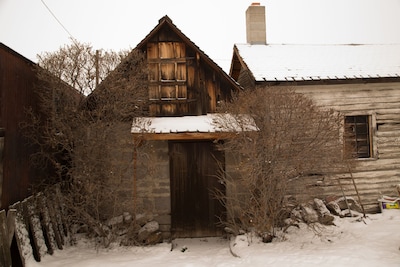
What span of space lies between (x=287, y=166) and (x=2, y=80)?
6.12 m

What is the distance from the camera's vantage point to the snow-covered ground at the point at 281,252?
6.57m

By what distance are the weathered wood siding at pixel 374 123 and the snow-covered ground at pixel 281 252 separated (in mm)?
1908

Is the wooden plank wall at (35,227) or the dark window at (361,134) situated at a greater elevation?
the dark window at (361,134)

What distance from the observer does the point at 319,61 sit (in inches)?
461

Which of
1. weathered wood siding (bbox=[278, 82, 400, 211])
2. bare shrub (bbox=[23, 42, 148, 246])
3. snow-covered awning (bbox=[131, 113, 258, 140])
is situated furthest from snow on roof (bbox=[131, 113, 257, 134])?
weathered wood siding (bbox=[278, 82, 400, 211])

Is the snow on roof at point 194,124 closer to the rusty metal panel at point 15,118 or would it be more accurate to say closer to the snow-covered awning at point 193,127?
the snow-covered awning at point 193,127

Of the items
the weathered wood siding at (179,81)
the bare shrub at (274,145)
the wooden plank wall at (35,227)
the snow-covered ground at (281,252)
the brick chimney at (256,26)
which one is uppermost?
the brick chimney at (256,26)

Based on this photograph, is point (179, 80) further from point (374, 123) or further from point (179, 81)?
point (374, 123)

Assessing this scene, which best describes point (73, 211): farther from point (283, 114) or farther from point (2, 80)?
point (283, 114)

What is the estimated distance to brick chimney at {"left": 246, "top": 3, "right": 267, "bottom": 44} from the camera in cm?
1387

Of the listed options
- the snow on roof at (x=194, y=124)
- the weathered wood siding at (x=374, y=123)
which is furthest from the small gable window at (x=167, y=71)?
the weathered wood siding at (x=374, y=123)

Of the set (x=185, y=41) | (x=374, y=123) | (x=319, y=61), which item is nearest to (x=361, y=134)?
(x=374, y=123)

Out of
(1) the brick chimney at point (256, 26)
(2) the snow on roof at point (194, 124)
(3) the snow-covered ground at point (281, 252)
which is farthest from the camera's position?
(1) the brick chimney at point (256, 26)

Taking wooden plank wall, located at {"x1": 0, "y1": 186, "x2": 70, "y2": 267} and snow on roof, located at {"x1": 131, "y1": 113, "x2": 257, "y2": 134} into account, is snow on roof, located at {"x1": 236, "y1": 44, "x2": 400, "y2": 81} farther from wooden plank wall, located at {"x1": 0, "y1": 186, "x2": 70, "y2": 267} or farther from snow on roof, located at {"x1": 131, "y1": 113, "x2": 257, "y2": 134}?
wooden plank wall, located at {"x1": 0, "y1": 186, "x2": 70, "y2": 267}
